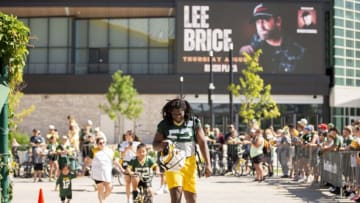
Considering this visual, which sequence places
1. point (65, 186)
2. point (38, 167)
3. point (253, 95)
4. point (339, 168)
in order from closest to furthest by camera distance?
point (65, 186), point (339, 168), point (38, 167), point (253, 95)

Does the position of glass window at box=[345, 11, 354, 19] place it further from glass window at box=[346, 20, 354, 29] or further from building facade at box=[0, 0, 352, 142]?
glass window at box=[346, 20, 354, 29]

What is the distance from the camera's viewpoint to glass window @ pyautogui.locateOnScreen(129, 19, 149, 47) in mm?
58500

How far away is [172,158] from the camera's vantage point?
9.32 meters

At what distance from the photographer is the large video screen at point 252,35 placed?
5569cm

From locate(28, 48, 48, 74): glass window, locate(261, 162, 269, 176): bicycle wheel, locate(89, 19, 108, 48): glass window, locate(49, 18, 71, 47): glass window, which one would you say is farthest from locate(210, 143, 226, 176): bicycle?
locate(28, 48, 48, 74): glass window

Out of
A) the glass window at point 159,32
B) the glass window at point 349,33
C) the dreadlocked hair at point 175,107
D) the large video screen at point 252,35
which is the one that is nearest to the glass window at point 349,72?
the glass window at point 349,33

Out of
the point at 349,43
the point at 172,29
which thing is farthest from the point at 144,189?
the point at 349,43

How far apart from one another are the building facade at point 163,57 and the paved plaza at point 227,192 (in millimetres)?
33085

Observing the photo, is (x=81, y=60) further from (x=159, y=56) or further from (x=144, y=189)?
(x=144, y=189)

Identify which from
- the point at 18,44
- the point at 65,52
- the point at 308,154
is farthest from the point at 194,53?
the point at 18,44

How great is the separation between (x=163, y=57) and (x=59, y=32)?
8.86m

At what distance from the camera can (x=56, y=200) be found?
1675 centimetres

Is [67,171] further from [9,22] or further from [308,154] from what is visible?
[308,154]

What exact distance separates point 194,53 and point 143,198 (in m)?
42.3
